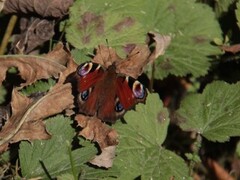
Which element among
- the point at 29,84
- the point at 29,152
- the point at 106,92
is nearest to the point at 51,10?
the point at 29,84

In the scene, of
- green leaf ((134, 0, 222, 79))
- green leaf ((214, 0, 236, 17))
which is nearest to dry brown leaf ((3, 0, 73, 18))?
green leaf ((134, 0, 222, 79))

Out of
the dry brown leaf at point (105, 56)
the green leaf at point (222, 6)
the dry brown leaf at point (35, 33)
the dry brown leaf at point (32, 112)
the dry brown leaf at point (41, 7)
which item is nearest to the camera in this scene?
the dry brown leaf at point (32, 112)

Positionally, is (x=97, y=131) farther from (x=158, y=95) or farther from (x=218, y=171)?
(x=218, y=171)

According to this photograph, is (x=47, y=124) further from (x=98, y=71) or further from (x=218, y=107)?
(x=218, y=107)

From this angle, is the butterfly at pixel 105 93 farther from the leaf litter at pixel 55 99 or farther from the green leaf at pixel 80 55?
the green leaf at pixel 80 55

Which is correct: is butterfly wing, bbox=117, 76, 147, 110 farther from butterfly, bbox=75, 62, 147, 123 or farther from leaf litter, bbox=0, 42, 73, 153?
leaf litter, bbox=0, 42, 73, 153

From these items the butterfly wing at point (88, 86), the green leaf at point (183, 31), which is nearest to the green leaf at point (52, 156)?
the butterfly wing at point (88, 86)
